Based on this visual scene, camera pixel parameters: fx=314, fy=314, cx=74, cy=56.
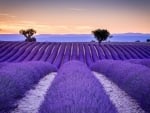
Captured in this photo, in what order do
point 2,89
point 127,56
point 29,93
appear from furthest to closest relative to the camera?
point 127,56 → point 29,93 → point 2,89

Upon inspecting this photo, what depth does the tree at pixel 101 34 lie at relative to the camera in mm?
45031

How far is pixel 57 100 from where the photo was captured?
14.3ft

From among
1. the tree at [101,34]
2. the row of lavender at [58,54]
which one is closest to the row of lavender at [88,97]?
the row of lavender at [58,54]

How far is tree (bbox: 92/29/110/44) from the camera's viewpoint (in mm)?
45031

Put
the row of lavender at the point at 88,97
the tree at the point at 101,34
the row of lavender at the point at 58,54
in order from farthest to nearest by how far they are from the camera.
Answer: the tree at the point at 101,34, the row of lavender at the point at 58,54, the row of lavender at the point at 88,97

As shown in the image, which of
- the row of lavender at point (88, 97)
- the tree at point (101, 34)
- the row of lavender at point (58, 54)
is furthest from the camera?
the tree at point (101, 34)

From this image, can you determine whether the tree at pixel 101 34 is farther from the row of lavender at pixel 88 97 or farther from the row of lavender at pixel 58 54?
the row of lavender at pixel 88 97

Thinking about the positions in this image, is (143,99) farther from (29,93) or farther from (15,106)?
(29,93)

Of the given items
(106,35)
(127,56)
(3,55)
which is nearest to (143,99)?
(127,56)

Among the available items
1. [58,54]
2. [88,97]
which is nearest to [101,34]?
[58,54]

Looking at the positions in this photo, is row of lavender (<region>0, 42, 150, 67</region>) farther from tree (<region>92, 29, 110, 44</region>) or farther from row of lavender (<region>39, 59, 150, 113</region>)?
row of lavender (<region>39, 59, 150, 113</region>)

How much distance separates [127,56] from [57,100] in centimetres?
2122

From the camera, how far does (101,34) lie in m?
45.0

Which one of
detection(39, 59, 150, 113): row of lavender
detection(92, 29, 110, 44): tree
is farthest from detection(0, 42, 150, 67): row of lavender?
detection(39, 59, 150, 113): row of lavender
